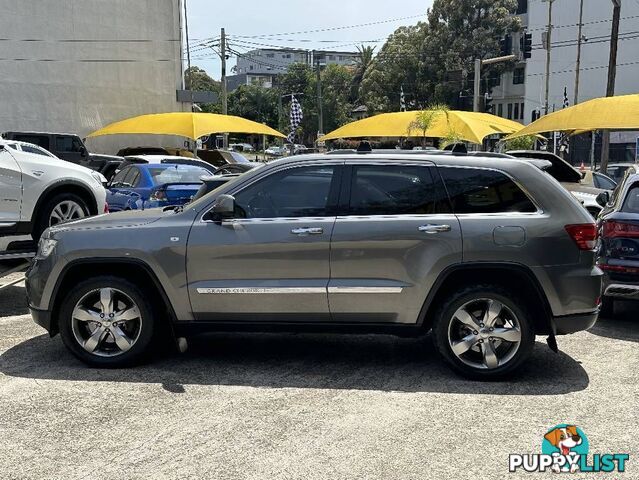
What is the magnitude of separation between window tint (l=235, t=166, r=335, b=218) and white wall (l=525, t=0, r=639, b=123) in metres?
49.5

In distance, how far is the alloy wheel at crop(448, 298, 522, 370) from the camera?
16.7ft

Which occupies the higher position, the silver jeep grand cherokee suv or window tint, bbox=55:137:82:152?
window tint, bbox=55:137:82:152

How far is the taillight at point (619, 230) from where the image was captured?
22.2 ft

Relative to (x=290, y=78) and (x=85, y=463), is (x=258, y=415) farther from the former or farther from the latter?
(x=290, y=78)

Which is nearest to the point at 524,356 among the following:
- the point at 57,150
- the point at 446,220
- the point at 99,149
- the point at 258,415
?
the point at 446,220

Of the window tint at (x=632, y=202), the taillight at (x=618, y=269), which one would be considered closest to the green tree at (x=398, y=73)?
the window tint at (x=632, y=202)

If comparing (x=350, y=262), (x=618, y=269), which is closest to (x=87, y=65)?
(x=618, y=269)

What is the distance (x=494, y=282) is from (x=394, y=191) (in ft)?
3.38

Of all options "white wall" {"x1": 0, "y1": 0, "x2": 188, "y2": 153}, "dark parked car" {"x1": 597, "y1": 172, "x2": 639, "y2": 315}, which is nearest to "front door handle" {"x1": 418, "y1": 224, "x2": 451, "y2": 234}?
"dark parked car" {"x1": 597, "y1": 172, "x2": 639, "y2": 315}

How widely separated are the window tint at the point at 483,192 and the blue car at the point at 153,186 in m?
6.64

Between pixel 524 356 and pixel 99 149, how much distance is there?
29418 mm

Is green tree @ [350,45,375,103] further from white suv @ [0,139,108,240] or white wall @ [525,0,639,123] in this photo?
white suv @ [0,139,108,240]

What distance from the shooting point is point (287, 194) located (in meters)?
5.32

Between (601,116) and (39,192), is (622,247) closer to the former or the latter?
(39,192)
